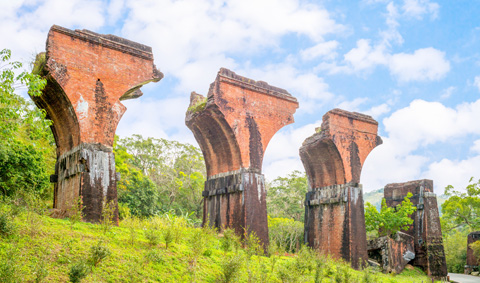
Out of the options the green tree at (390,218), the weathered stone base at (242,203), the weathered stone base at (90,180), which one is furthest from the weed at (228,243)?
the green tree at (390,218)

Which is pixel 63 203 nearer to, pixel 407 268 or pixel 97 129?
pixel 97 129

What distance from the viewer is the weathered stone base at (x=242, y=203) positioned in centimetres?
1172

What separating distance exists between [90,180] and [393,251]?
10631mm

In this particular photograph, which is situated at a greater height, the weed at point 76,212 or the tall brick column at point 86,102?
the tall brick column at point 86,102

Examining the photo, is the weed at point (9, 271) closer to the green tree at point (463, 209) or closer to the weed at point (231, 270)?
the weed at point (231, 270)

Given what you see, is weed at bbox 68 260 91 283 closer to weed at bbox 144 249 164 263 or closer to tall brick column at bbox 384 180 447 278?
weed at bbox 144 249 164 263

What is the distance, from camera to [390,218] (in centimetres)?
1541

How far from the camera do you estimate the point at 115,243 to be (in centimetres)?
771

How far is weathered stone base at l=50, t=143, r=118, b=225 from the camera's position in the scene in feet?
29.9

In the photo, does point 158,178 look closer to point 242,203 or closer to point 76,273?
point 242,203

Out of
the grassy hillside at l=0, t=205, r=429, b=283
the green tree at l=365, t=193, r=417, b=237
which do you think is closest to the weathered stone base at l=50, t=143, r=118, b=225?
the grassy hillside at l=0, t=205, r=429, b=283

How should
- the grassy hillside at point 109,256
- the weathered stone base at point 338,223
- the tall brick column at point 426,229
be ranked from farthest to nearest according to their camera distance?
the tall brick column at point 426,229 → the weathered stone base at point 338,223 → the grassy hillside at point 109,256

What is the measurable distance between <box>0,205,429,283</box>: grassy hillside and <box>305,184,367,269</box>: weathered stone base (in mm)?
4082

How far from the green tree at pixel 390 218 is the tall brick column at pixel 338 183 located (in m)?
1.93
